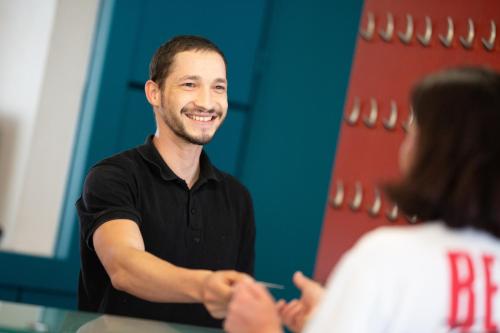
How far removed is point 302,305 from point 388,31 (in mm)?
2327

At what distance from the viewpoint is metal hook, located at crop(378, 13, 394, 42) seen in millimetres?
4023

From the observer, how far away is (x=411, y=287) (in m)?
1.32

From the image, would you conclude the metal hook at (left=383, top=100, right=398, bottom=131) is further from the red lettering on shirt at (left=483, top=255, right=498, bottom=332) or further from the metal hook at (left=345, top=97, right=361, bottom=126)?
the red lettering on shirt at (left=483, top=255, right=498, bottom=332)

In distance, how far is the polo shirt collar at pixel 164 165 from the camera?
2.55 meters

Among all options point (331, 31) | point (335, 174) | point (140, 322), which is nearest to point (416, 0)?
point (331, 31)

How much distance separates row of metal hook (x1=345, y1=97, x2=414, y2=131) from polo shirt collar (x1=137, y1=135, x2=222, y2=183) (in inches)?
57.5

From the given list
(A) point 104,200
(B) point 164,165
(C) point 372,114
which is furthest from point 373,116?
(A) point 104,200

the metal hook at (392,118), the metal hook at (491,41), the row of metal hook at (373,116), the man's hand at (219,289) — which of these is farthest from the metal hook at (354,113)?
the man's hand at (219,289)

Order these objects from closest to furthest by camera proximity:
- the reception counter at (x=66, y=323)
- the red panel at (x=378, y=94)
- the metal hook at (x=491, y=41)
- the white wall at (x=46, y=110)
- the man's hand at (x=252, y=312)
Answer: the man's hand at (x=252, y=312), the reception counter at (x=66, y=323), the metal hook at (x=491, y=41), the red panel at (x=378, y=94), the white wall at (x=46, y=110)

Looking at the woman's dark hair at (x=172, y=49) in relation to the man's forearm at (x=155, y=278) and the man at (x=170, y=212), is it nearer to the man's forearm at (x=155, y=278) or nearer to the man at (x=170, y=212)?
the man at (x=170, y=212)

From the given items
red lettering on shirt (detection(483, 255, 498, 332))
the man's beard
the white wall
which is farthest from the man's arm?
the white wall

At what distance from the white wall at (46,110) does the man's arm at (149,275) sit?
2.59 meters

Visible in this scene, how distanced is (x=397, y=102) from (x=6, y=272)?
189 cm

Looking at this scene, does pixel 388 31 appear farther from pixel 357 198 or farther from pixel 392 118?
pixel 357 198
